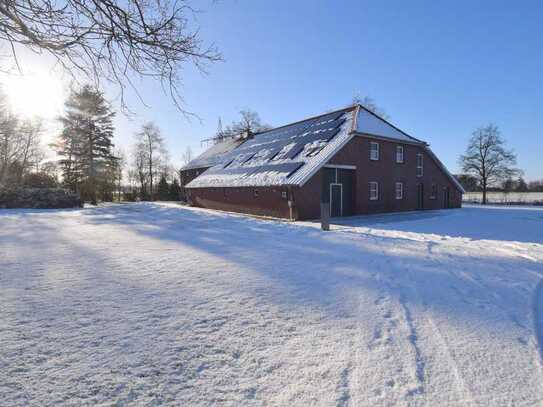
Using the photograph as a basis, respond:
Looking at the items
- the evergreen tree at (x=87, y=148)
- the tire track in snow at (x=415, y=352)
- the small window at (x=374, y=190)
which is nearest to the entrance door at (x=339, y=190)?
the small window at (x=374, y=190)

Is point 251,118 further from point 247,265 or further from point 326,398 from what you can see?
point 326,398

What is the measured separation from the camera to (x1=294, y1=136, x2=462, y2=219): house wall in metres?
15.7

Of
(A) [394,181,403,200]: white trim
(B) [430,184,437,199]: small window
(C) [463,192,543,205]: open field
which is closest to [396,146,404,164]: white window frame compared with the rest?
(A) [394,181,403,200]: white trim

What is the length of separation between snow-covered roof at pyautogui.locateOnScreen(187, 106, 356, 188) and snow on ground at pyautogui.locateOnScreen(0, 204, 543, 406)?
10.7m

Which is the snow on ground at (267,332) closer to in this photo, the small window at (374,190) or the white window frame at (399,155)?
the small window at (374,190)

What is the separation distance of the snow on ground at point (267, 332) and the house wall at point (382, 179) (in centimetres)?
1042

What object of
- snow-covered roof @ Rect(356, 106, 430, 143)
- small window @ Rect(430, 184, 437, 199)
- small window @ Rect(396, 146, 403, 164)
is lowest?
small window @ Rect(430, 184, 437, 199)

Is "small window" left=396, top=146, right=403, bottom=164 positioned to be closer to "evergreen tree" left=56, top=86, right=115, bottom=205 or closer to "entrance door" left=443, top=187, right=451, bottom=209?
"entrance door" left=443, top=187, right=451, bottom=209

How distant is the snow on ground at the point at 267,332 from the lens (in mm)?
2057

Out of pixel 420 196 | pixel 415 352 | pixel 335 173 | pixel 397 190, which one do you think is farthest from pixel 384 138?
pixel 415 352

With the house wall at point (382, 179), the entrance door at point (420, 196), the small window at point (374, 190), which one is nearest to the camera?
the house wall at point (382, 179)

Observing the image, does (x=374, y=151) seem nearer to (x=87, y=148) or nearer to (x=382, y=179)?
(x=382, y=179)

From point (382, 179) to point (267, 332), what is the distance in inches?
717

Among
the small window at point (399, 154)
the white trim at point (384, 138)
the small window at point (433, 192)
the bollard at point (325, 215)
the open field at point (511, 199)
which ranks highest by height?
the white trim at point (384, 138)
